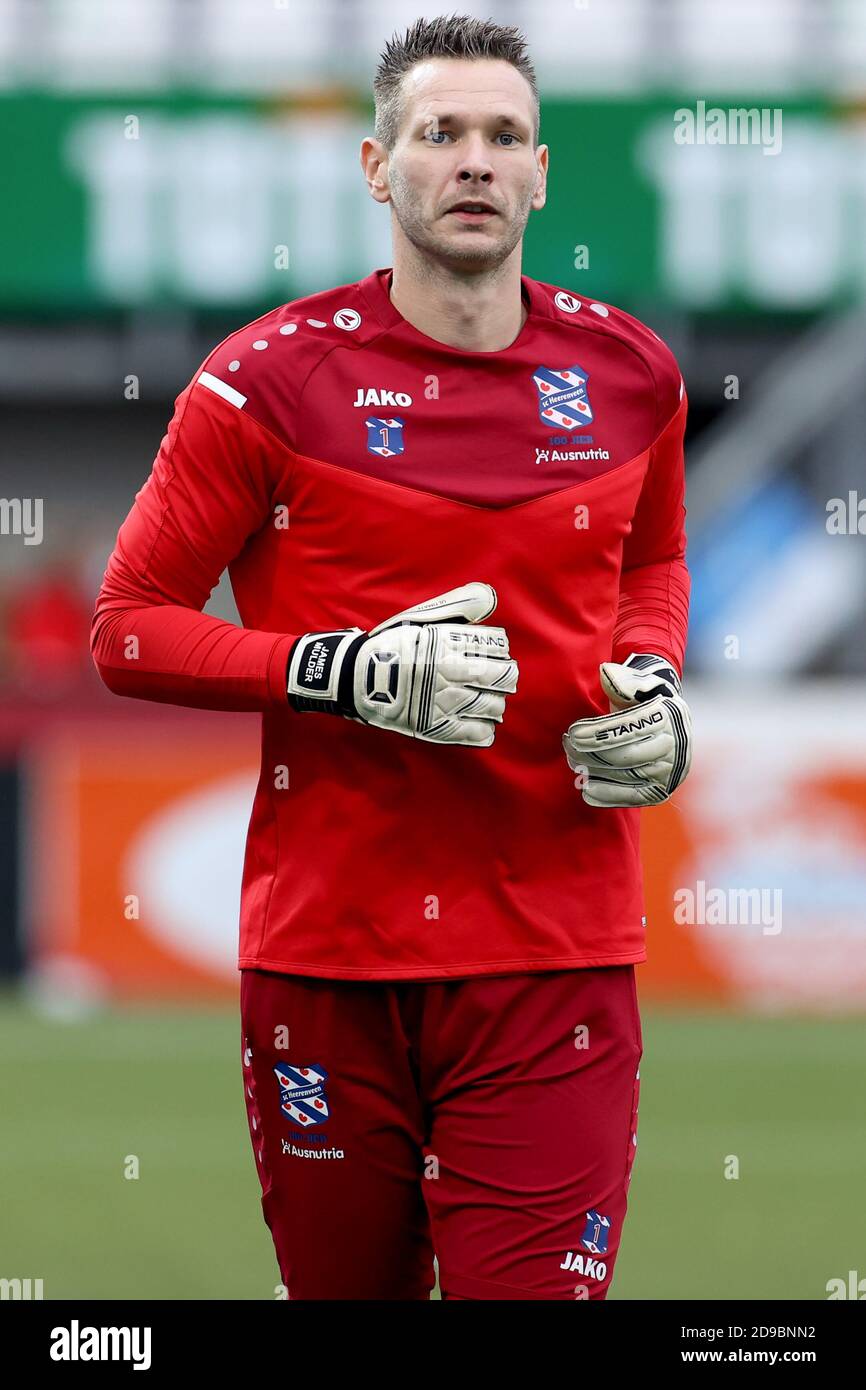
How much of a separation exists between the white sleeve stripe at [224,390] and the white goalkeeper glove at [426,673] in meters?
0.39

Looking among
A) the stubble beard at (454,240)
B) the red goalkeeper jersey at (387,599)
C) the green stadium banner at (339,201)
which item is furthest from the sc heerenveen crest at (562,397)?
the green stadium banner at (339,201)

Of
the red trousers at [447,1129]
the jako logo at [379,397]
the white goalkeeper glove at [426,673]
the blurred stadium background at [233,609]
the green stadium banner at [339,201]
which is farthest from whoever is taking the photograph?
the green stadium banner at [339,201]

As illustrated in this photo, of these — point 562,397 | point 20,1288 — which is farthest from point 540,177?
point 20,1288

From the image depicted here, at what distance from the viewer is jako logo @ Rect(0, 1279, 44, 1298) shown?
509 cm

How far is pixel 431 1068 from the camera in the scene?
3.17 meters

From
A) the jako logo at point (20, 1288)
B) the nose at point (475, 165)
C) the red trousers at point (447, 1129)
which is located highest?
the nose at point (475, 165)

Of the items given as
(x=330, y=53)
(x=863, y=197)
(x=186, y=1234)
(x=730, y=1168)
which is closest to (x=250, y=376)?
(x=186, y=1234)

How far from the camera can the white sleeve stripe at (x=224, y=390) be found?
10.4 feet

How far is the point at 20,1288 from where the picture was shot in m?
5.23

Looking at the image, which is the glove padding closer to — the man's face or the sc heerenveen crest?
the sc heerenveen crest

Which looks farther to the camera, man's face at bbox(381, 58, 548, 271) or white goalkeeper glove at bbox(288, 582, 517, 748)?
man's face at bbox(381, 58, 548, 271)

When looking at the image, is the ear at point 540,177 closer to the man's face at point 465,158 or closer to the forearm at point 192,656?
the man's face at point 465,158

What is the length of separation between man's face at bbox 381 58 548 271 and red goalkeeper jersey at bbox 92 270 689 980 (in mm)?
168
